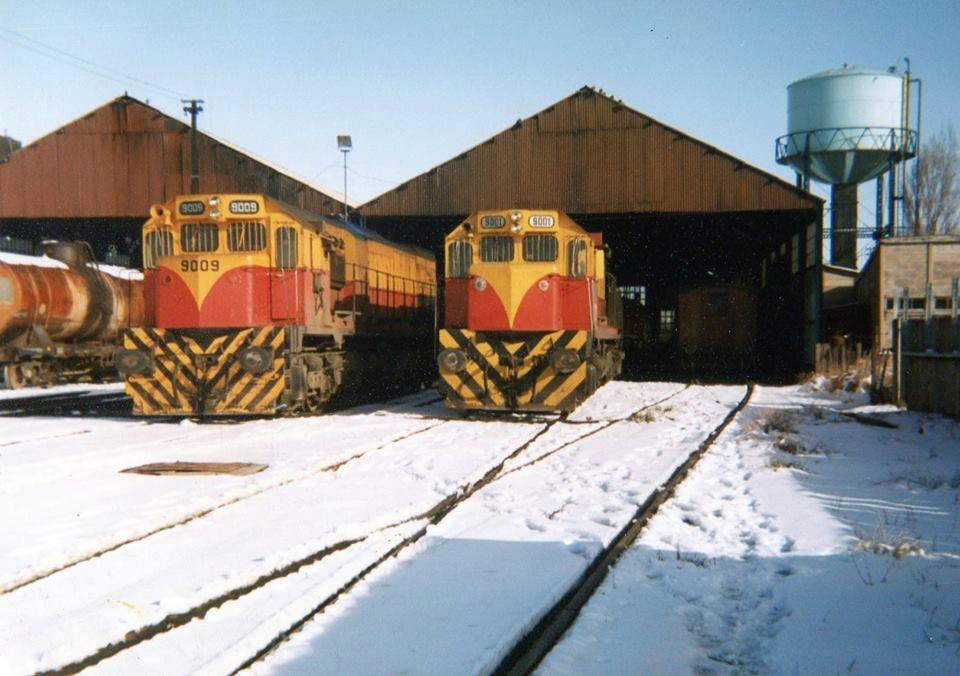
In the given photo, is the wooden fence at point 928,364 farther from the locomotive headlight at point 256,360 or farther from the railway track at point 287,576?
the locomotive headlight at point 256,360

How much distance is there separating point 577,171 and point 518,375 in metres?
12.3

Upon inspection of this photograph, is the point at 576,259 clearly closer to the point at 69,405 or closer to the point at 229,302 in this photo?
the point at 229,302

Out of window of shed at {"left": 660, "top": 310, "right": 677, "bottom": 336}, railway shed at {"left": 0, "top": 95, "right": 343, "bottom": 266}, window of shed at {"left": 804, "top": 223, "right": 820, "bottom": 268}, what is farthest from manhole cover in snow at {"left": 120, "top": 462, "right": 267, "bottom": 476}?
window of shed at {"left": 660, "top": 310, "right": 677, "bottom": 336}

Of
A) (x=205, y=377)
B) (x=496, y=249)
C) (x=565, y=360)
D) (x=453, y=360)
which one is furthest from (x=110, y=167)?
(x=565, y=360)

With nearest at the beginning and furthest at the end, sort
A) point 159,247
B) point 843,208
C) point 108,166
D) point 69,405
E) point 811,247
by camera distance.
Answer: point 159,247 → point 69,405 → point 811,247 → point 108,166 → point 843,208

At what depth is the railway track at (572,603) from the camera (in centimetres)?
363

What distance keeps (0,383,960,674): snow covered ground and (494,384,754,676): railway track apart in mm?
60

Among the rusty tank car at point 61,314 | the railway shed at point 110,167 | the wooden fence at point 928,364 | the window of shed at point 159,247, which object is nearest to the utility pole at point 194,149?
the railway shed at point 110,167

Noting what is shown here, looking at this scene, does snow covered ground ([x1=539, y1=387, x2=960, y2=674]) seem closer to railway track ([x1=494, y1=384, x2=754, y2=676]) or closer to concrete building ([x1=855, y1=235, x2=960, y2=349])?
railway track ([x1=494, y1=384, x2=754, y2=676])

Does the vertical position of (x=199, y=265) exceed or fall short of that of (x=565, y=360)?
it exceeds it

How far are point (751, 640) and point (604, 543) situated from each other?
60.3 inches

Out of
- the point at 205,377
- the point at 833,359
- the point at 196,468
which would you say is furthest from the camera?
the point at 833,359

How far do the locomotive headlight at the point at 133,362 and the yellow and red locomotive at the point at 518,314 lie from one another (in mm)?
4270

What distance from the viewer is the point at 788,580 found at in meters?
4.77
